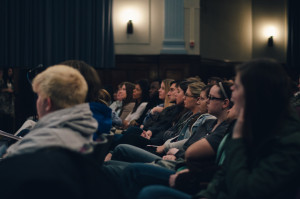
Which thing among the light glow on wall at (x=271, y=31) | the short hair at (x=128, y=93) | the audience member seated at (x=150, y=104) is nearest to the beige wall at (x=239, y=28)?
the light glow on wall at (x=271, y=31)

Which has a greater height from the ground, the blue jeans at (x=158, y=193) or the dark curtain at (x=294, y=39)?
the dark curtain at (x=294, y=39)

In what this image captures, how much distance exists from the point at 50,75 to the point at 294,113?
3.30 ft

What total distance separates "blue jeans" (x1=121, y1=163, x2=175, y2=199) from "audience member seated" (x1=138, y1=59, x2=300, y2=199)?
58cm

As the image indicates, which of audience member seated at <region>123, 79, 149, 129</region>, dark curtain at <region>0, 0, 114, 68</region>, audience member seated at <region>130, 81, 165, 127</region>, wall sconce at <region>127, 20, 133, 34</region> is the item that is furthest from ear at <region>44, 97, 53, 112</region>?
wall sconce at <region>127, 20, 133, 34</region>

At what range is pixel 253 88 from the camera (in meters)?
1.49

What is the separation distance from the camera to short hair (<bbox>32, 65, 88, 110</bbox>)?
1.60 metres

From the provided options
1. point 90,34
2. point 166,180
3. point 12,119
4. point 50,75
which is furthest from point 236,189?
point 90,34

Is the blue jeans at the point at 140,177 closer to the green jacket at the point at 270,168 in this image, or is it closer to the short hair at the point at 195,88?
the green jacket at the point at 270,168

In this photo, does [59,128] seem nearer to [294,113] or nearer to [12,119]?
[294,113]

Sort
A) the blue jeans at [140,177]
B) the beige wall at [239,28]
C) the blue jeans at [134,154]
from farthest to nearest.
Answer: the beige wall at [239,28] → the blue jeans at [134,154] → the blue jeans at [140,177]

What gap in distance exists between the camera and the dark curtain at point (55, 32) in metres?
7.41

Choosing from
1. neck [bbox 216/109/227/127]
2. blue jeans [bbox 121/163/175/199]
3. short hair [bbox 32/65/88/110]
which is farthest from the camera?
neck [bbox 216/109/227/127]

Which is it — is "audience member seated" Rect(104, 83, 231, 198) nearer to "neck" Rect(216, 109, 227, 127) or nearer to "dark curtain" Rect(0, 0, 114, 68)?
"neck" Rect(216, 109, 227, 127)

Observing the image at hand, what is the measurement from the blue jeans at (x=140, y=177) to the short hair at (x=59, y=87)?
2.00 ft
